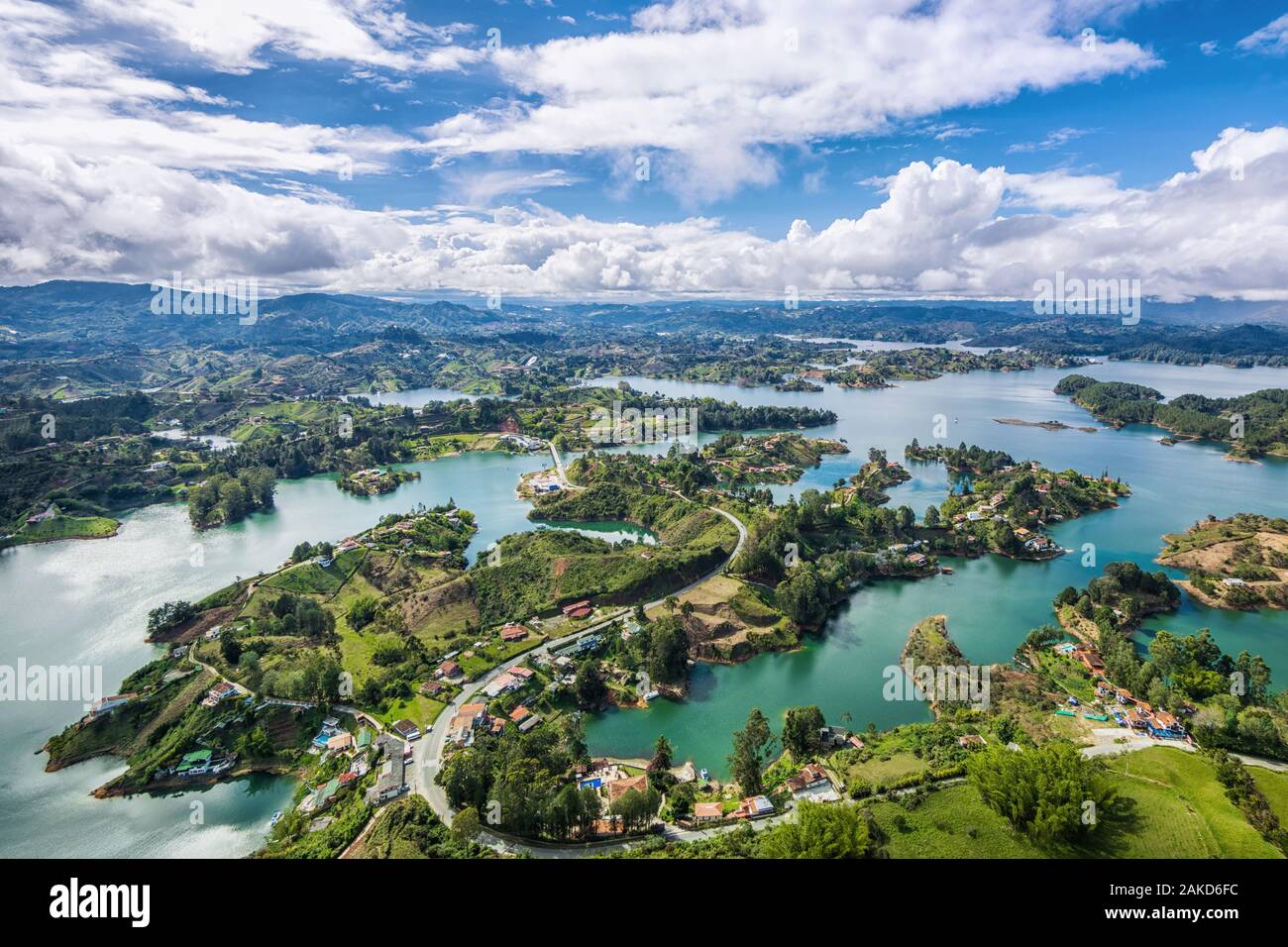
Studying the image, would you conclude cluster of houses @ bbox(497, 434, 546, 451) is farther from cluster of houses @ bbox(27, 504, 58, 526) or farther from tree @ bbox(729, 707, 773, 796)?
tree @ bbox(729, 707, 773, 796)

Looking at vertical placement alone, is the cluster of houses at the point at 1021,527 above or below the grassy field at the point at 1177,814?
above

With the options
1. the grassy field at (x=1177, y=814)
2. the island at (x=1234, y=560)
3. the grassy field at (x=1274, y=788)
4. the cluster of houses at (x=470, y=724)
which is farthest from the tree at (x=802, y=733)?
the island at (x=1234, y=560)

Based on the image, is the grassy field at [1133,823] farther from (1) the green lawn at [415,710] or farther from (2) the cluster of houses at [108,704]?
(2) the cluster of houses at [108,704]

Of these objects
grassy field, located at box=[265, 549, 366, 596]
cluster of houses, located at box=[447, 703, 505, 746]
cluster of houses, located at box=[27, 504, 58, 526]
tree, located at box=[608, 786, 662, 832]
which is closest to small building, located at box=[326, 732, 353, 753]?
cluster of houses, located at box=[447, 703, 505, 746]

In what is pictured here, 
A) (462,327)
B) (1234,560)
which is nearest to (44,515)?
(1234,560)

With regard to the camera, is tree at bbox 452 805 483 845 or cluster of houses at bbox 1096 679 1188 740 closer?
tree at bbox 452 805 483 845

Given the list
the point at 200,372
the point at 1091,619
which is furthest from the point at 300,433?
the point at 1091,619

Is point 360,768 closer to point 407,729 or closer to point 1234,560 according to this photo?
point 407,729
